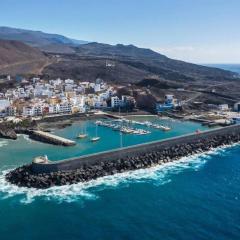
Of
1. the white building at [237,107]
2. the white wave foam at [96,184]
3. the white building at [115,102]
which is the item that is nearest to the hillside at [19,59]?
the white building at [115,102]

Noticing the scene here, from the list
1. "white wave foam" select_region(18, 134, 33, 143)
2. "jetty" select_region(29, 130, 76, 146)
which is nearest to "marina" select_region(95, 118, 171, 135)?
"jetty" select_region(29, 130, 76, 146)

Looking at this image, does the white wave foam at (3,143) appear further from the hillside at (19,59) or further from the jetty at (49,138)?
the hillside at (19,59)

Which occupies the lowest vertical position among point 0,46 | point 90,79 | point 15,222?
point 15,222

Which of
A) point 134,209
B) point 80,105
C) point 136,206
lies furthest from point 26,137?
point 134,209

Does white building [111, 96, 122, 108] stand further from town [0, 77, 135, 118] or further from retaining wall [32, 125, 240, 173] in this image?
retaining wall [32, 125, 240, 173]

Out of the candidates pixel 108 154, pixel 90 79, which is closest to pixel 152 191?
pixel 108 154

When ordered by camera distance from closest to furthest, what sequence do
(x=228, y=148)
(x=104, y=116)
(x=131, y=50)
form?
(x=228, y=148) < (x=104, y=116) < (x=131, y=50)

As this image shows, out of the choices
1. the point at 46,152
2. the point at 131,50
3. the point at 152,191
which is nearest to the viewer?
the point at 152,191

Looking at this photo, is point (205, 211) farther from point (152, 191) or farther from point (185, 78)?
point (185, 78)
